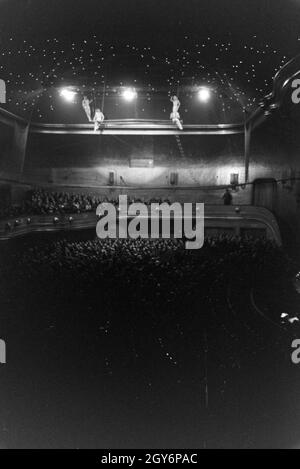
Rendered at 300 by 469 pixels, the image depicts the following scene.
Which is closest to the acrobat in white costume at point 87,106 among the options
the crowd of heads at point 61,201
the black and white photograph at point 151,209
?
the black and white photograph at point 151,209

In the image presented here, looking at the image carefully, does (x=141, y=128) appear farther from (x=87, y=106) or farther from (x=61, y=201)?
(x=61, y=201)

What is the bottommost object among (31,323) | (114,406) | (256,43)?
(114,406)

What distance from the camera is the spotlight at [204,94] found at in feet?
4.22

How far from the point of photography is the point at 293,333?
54.2 inches

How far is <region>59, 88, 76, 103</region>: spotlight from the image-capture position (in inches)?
51.1

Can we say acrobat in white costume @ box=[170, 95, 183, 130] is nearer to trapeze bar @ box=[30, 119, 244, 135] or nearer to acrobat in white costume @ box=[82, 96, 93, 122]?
trapeze bar @ box=[30, 119, 244, 135]

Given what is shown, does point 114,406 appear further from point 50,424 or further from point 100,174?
point 100,174

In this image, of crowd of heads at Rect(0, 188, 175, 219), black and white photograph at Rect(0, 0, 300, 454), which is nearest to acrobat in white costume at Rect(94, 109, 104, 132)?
black and white photograph at Rect(0, 0, 300, 454)

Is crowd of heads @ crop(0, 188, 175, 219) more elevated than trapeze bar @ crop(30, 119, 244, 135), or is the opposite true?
trapeze bar @ crop(30, 119, 244, 135)

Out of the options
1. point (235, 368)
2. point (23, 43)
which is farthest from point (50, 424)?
point (23, 43)

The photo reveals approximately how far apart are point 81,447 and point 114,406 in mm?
173

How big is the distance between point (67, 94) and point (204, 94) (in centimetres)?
39

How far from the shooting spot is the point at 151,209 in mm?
1288

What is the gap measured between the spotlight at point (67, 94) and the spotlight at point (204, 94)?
1.17 feet
